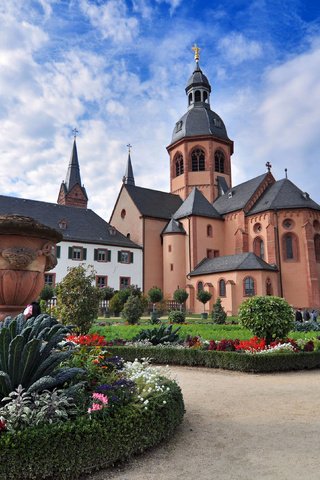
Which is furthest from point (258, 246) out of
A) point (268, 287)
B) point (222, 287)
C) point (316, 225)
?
point (222, 287)

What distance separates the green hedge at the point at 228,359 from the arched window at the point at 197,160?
40.7 meters

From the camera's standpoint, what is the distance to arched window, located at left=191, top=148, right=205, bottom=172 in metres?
50.0

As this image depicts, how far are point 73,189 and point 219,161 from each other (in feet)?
95.5

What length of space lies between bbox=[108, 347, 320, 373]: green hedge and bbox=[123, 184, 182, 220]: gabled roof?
32956 millimetres

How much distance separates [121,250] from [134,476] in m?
37.8

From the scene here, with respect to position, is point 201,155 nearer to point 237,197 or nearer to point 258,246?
point 237,197

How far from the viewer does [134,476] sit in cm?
387

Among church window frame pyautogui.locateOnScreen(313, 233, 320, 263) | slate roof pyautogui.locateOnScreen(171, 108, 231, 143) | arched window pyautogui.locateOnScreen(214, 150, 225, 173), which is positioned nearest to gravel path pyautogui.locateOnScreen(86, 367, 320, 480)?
church window frame pyautogui.locateOnScreen(313, 233, 320, 263)

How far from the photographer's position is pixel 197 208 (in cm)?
4356

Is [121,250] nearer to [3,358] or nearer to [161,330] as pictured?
[161,330]

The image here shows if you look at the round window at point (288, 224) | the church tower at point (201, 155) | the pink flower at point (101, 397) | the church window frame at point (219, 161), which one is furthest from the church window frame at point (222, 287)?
the pink flower at point (101, 397)

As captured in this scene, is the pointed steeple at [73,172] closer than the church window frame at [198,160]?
No

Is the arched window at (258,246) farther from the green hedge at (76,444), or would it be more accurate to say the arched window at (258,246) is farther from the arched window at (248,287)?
the green hedge at (76,444)

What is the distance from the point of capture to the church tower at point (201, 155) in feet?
163
